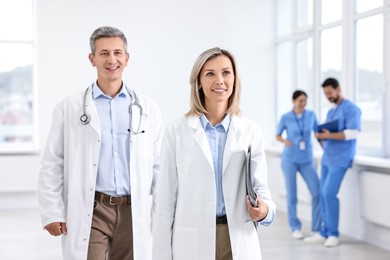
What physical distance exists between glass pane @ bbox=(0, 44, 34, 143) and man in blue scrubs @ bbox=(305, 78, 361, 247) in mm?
4260

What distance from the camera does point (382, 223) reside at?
4703 millimetres

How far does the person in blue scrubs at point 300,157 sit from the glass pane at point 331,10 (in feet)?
3.97

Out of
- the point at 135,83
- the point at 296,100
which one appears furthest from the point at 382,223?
the point at 135,83

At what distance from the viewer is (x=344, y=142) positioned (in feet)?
16.0

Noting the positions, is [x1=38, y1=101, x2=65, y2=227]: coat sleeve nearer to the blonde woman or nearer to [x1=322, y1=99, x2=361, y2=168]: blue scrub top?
the blonde woman

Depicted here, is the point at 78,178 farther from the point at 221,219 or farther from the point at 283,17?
the point at 283,17

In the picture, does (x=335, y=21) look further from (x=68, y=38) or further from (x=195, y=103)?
(x=195, y=103)

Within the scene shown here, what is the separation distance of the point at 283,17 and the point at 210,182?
20.0 feet

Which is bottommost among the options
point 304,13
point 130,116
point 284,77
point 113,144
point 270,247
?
point 270,247

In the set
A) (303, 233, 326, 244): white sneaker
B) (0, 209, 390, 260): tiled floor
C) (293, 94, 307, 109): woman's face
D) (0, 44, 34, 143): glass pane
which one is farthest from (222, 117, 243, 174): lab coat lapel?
(0, 44, 34, 143): glass pane

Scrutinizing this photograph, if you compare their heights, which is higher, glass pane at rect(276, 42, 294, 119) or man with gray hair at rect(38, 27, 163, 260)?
glass pane at rect(276, 42, 294, 119)

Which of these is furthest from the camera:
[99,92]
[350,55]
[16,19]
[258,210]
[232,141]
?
[16,19]

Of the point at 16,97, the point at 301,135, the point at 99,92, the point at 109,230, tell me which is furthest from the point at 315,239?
the point at 16,97

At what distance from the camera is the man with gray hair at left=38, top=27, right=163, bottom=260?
2.24 m
